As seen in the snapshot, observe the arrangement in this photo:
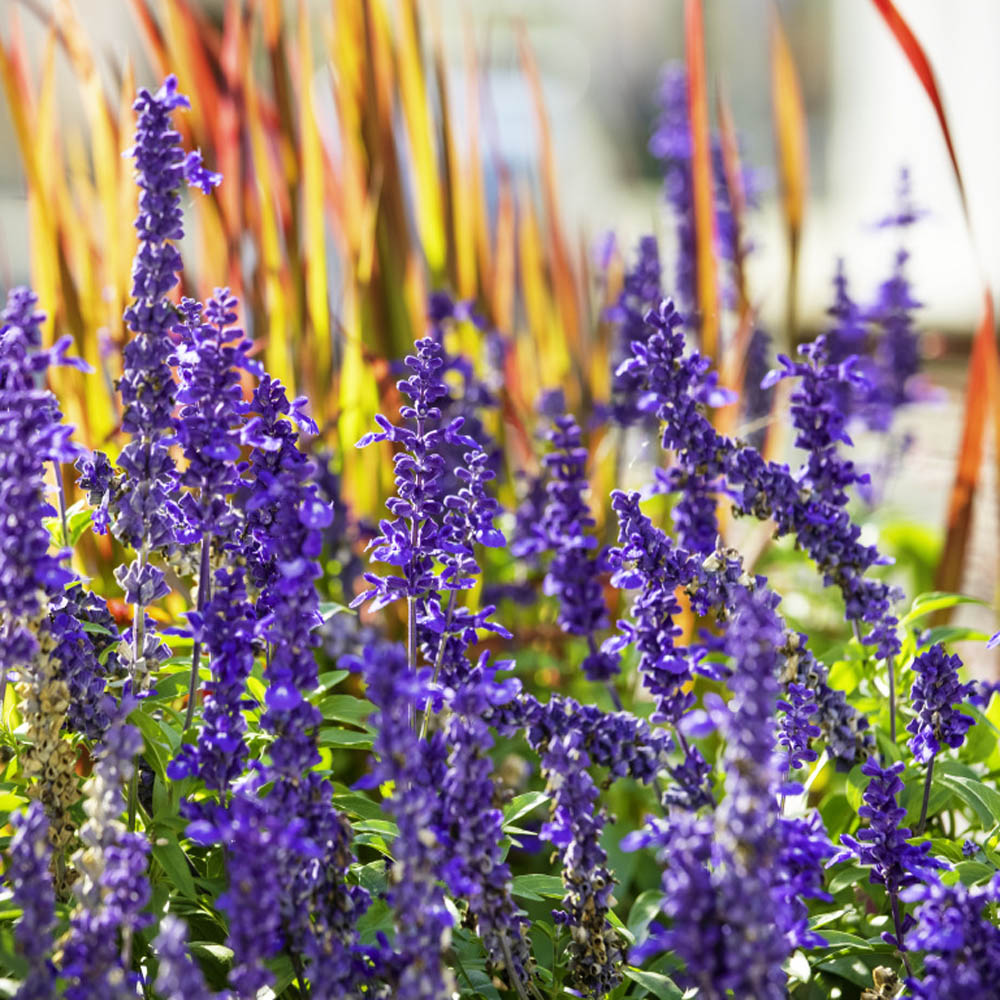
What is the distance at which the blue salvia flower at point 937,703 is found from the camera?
1716mm

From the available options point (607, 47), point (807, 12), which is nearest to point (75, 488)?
point (807, 12)

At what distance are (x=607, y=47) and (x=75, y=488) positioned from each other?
2246 cm

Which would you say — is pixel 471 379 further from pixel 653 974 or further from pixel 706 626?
pixel 653 974

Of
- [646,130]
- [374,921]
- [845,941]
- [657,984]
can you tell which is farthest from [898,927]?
[646,130]

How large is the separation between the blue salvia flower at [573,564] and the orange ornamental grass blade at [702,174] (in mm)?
893

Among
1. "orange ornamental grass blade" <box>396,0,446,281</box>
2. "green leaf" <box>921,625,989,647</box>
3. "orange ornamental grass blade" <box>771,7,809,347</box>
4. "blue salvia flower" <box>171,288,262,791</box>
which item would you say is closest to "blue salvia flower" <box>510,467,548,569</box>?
"orange ornamental grass blade" <box>396,0,446,281</box>

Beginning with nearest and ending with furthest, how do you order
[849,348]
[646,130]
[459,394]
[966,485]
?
1. [966,485]
2. [459,394]
3. [849,348]
4. [646,130]

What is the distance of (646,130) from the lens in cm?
2172

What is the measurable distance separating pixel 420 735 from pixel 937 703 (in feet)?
2.49

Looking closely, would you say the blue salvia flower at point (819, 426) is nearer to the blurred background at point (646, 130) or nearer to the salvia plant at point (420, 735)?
the salvia plant at point (420, 735)

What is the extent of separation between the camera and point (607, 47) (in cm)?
2297

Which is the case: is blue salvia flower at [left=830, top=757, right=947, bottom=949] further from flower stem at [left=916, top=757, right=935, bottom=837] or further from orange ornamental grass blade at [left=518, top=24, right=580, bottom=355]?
orange ornamental grass blade at [left=518, top=24, right=580, bottom=355]

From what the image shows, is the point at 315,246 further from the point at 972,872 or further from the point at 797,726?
the point at 972,872

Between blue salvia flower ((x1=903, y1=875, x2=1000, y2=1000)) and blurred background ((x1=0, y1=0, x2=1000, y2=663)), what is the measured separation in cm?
153
